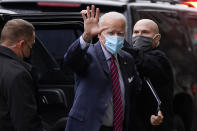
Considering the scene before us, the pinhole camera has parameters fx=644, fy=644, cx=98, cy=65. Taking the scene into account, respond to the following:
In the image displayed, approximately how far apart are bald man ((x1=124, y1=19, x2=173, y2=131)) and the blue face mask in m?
0.34

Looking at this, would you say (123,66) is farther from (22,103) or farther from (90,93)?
(22,103)

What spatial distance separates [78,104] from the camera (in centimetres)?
435

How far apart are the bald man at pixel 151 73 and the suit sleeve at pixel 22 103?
962mm

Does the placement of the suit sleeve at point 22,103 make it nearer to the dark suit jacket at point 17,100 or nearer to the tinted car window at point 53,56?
the dark suit jacket at point 17,100

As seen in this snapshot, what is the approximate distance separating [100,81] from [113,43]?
0.27m

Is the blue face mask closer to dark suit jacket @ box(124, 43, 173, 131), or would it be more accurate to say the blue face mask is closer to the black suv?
dark suit jacket @ box(124, 43, 173, 131)

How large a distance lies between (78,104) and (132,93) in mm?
465

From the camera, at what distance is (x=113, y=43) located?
4.35 meters

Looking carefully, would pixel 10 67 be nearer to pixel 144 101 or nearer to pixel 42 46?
pixel 144 101

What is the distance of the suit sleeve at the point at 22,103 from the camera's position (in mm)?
4031

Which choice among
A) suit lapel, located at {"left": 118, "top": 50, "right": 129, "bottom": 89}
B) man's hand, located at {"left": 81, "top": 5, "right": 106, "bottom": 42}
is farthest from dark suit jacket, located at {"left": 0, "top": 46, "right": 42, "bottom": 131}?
suit lapel, located at {"left": 118, "top": 50, "right": 129, "bottom": 89}

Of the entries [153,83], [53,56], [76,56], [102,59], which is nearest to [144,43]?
[153,83]

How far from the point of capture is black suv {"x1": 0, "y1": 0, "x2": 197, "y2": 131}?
5.33 m

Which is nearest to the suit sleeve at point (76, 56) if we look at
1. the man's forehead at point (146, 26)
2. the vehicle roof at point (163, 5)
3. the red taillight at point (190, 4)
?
the man's forehead at point (146, 26)
